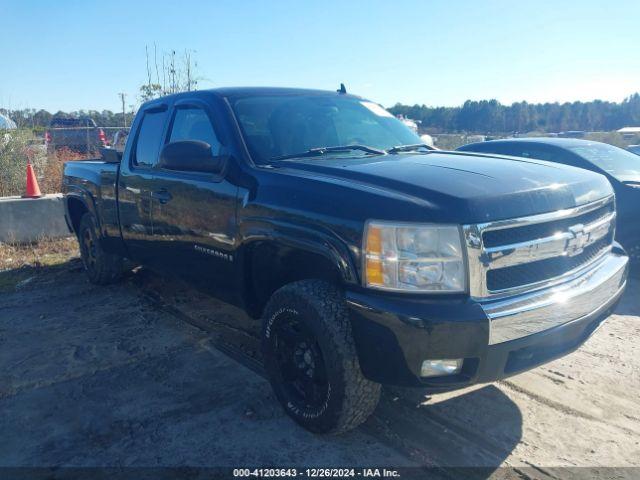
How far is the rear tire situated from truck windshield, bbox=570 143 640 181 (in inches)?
211

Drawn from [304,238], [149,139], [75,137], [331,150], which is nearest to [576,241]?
[304,238]

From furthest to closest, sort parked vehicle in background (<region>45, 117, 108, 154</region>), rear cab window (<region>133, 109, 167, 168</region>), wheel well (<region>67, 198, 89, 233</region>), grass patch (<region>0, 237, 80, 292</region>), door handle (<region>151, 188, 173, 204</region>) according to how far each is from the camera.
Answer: parked vehicle in background (<region>45, 117, 108, 154</region>)
grass patch (<region>0, 237, 80, 292</region>)
wheel well (<region>67, 198, 89, 233</region>)
rear cab window (<region>133, 109, 167, 168</region>)
door handle (<region>151, 188, 173, 204</region>)

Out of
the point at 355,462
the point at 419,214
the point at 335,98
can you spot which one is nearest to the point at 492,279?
the point at 419,214

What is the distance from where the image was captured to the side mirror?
3.34 metres

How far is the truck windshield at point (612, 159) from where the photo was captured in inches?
240

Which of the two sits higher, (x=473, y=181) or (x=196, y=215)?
(x=473, y=181)

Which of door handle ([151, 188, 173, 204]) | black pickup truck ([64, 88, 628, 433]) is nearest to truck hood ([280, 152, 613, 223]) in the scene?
black pickup truck ([64, 88, 628, 433])

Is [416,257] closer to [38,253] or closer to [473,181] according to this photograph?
[473,181]

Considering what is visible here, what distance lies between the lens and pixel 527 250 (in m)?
2.58

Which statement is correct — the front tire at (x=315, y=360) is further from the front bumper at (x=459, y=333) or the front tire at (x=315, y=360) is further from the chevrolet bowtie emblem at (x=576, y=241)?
the chevrolet bowtie emblem at (x=576, y=241)

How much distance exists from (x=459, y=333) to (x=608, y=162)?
4.95m

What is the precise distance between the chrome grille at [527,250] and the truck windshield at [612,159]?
11.7ft

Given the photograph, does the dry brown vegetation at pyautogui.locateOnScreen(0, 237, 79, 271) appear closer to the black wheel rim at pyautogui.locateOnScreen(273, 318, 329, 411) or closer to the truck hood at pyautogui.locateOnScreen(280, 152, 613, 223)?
the black wheel rim at pyautogui.locateOnScreen(273, 318, 329, 411)

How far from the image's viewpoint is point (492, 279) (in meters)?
2.48
